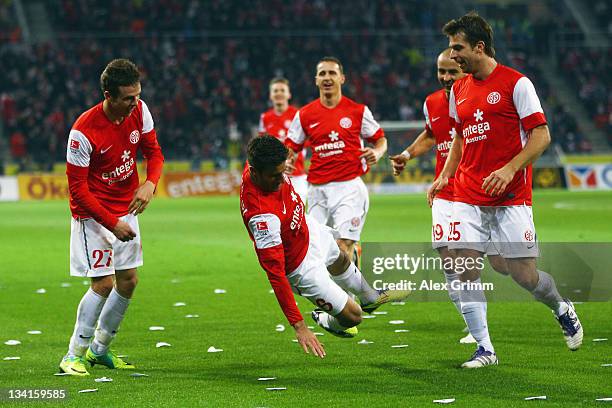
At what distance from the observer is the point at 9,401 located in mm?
6277

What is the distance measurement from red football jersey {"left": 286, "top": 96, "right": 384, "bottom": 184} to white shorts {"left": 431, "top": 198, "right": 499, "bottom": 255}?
7.53 ft

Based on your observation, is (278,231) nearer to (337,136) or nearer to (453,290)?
(453,290)

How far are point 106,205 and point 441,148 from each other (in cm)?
311

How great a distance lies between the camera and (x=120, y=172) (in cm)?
761

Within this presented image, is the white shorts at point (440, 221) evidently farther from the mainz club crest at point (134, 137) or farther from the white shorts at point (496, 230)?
the mainz club crest at point (134, 137)

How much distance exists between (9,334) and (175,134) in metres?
28.4

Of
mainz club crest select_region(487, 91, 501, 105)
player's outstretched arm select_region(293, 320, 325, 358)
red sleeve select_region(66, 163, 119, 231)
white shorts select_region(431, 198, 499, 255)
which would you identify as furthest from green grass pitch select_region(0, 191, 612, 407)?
mainz club crest select_region(487, 91, 501, 105)

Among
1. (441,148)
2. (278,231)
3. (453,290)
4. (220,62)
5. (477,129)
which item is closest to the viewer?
(278,231)

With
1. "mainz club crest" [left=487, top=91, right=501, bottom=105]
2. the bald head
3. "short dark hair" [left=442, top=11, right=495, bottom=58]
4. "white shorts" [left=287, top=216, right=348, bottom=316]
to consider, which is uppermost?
"short dark hair" [left=442, top=11, right=495, bottom=58]

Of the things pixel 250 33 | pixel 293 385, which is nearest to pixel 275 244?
pixel 293 385

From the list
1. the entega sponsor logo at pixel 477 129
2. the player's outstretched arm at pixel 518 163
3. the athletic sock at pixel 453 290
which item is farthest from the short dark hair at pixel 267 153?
the athletic sock at pixel 453 290

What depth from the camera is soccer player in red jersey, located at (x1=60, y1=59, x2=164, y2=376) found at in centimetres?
724

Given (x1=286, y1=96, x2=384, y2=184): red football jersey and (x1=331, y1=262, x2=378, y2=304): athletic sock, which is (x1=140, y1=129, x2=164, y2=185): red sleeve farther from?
(x1=286, y1=96, x2=384, y2=184): red football jersey

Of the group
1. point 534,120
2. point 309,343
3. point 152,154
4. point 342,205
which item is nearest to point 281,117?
point 342,205
